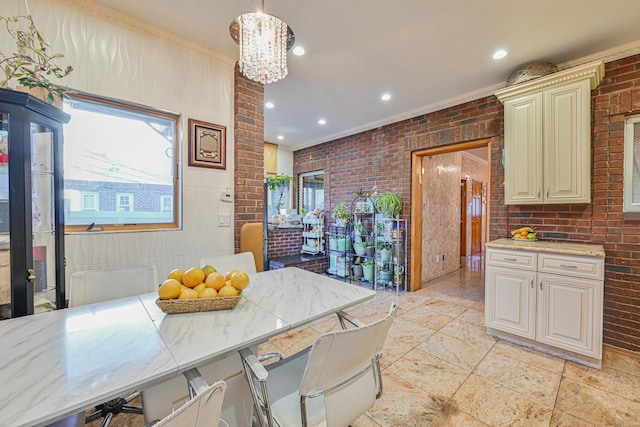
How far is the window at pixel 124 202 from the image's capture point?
7.07ft

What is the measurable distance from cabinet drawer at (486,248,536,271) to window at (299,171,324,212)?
3.99 metres

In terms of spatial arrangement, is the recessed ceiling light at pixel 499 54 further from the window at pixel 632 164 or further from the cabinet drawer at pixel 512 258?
the cabinet drawer at pixel 512 258

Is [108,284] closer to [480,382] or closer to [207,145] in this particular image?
[207,145]

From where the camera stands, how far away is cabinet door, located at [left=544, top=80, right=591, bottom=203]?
7.63 ft

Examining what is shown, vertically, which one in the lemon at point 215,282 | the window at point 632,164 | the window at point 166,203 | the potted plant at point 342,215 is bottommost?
the lemon at point 215,282

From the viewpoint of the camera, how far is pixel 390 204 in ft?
13.1

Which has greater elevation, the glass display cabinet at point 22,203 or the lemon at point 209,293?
the glass display cabinet at point 22,203

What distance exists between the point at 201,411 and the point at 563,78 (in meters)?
3.43

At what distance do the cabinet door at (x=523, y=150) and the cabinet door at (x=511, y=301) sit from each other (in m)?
0.76

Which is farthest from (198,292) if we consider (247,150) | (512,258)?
(512,258)

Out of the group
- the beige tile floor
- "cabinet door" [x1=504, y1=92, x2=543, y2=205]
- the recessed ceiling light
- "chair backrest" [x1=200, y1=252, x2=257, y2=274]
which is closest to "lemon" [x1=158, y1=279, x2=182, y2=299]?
"chair backrest" [x1=200, y1=252, x2=257, y2=274]

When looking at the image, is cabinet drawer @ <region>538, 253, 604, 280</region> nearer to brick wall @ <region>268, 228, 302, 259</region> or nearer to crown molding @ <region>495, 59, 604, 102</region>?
crown molding @ <region>495, 59, 604, 102</region>

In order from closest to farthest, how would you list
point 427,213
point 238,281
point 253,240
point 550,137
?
point 238,281 → point 550,137 → point 253,240 → point 427,213

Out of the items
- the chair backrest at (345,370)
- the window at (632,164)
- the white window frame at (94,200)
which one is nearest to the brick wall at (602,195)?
the window at (632,164)
